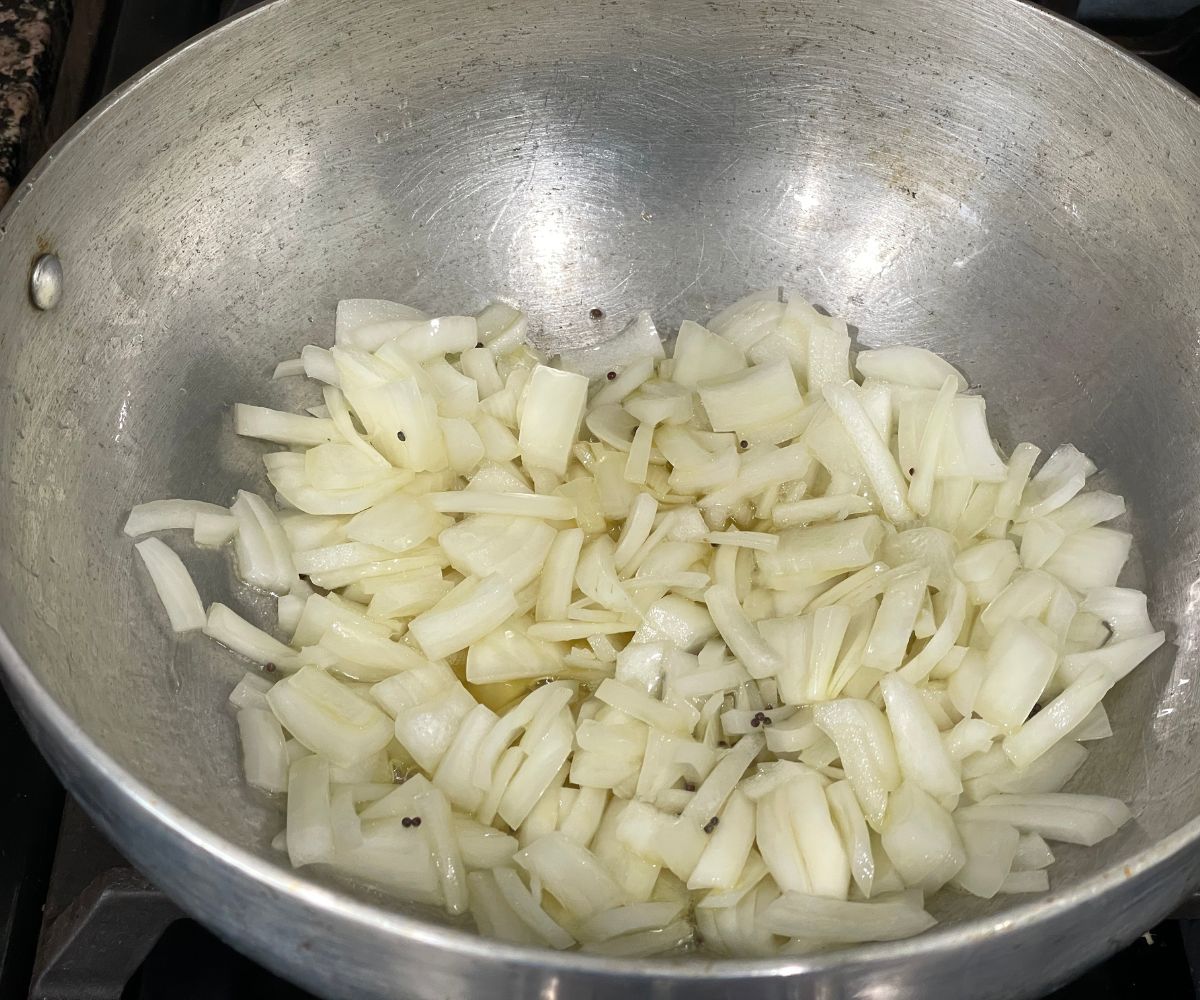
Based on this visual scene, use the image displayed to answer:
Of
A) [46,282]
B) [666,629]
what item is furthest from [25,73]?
[666,629]

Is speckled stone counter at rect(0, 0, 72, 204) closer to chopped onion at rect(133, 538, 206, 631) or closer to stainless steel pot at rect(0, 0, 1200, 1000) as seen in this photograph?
stainless steel pot at rect(0, 0, 1200, 1000)

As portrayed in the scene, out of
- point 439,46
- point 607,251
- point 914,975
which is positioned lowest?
point 914,975

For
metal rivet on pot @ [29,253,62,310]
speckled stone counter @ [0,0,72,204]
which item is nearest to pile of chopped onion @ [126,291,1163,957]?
metal rivet on pot @ [29,253,62,310]

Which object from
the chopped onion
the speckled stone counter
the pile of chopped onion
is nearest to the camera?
the pile of chopped onion

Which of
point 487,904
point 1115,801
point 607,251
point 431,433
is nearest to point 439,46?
point 607,251

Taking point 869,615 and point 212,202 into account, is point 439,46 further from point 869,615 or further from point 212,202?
point 869,615

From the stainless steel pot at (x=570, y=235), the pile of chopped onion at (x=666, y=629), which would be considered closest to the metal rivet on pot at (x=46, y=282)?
the stainless steel pot at (x=570, y=235)
